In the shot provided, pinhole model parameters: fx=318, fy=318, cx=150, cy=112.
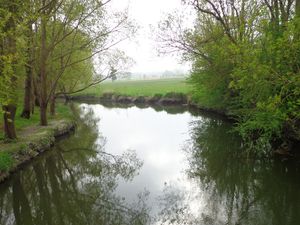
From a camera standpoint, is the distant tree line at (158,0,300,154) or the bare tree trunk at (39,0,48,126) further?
the bare tree trunk at (39,0,48,126)

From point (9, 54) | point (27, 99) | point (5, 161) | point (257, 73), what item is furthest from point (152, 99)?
point (9, 54)

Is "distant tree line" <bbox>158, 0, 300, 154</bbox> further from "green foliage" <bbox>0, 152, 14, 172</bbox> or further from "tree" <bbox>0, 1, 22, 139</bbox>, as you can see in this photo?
"green foliage" <bbox>0, 152, 14, 172</bbox>

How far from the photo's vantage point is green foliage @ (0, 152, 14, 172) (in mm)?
13783

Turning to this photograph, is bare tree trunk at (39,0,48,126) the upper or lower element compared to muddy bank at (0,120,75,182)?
upper

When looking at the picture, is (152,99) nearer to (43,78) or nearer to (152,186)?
(43,78)

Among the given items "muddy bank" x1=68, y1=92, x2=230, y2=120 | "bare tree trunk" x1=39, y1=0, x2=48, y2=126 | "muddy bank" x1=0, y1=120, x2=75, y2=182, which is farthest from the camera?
"muddy bank" x1=68, y1=92, x2=230, y2=120

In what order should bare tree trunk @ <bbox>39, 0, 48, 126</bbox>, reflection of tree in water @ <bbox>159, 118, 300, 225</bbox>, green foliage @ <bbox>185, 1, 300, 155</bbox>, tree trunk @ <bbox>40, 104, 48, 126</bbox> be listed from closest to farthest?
1. reflection of tree in water @ <bbox>159, 118, 300, 225</bbox>
2. green foliage @ <bbox>185, 1, 300, 155</bbox>
3. bare tree trunk @ <bbox>39, 0, 48, 126</bbox>
4. tree trunk @ <bbox>40, 104, 48, 126</bbox>

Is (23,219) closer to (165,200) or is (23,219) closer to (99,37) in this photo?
(165,200)

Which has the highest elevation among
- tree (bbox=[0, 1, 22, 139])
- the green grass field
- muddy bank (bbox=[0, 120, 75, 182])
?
tree (bbox=[0, 1, 22, 139])

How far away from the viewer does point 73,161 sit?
18.0m

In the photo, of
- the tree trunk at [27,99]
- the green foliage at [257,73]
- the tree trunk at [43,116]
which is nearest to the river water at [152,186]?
the green foliage at [257,73]

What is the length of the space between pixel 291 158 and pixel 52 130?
15.3m

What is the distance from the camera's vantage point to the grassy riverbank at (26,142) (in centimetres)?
1453

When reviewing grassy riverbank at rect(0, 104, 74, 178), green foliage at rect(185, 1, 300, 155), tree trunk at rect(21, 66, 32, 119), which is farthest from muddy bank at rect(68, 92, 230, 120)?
grassy riverbank at rect(0, 104, 74, 178)
